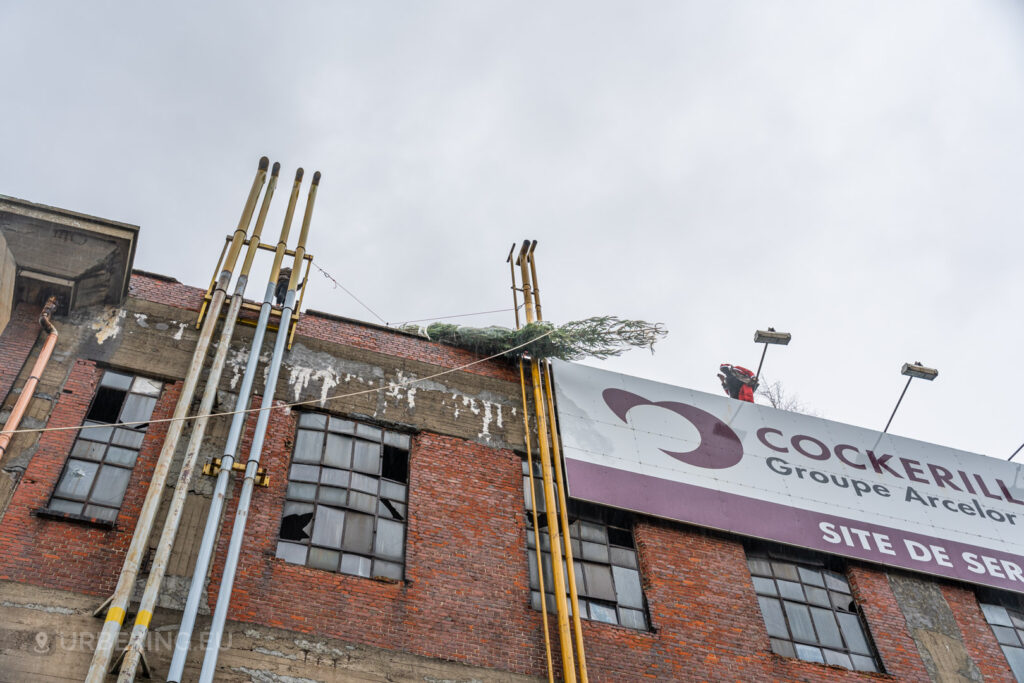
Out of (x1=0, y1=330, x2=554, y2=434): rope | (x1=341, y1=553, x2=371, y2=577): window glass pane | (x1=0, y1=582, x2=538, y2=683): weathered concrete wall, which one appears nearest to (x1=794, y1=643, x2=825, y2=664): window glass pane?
(x1=0, y1=582, x2=538, y2=683): weathered concrete wall

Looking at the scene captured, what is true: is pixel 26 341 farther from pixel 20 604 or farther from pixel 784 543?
pixel 784 543

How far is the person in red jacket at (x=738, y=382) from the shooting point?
48.8 feet

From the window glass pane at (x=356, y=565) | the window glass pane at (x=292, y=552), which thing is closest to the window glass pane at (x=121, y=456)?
the window glass pane at (x=292, y=552)

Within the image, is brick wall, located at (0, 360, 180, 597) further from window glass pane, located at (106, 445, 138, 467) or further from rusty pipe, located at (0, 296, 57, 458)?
rusty pipe, located at (0, 296, 57, 458)

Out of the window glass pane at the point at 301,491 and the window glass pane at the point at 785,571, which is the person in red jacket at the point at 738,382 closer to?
the window glass pane at the point at 785,571

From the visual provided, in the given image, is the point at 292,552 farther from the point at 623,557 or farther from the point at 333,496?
the point at 623,557

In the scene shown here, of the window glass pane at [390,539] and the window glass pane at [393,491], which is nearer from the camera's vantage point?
the window glass pane at [390,539]

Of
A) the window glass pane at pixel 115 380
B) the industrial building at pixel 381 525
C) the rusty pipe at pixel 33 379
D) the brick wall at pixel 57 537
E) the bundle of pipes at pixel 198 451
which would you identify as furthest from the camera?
the window glass pane at pixel 115 380

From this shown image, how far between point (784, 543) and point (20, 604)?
9359mm

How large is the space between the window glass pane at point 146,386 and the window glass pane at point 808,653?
8811 millimetres

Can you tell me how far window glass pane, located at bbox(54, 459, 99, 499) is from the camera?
905 centimetres

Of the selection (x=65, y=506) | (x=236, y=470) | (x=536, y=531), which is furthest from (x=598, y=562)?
(x=65, y=506)

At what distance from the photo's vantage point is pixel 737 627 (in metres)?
10.7

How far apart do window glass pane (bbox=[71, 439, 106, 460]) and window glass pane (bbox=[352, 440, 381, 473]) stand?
9.50ft
